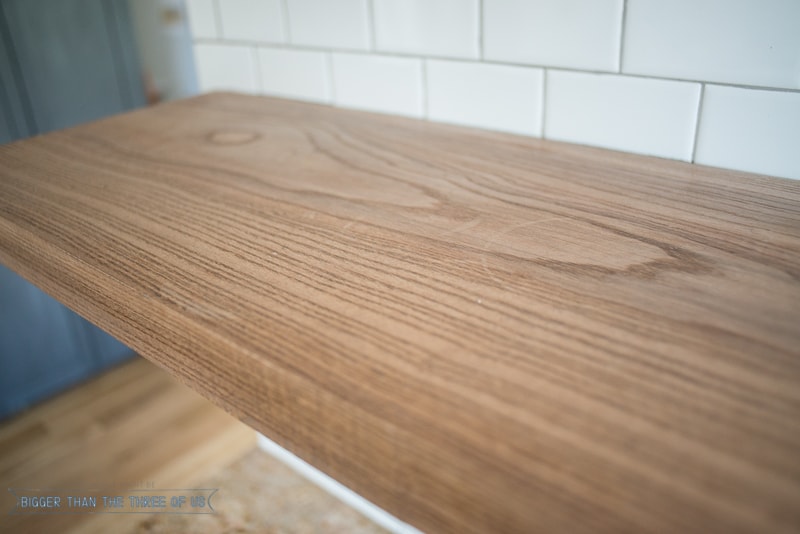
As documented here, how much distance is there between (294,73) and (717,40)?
57 cm

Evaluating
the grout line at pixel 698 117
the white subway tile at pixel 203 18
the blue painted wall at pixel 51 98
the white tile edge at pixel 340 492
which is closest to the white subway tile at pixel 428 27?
the grout line at pixel 698 117

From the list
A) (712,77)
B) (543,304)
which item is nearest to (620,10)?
(712,77)

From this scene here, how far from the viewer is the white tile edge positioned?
3.63ft

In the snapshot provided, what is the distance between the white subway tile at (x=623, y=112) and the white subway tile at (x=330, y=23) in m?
0.27

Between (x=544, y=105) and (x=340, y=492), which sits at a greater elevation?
(x=544, y=105)

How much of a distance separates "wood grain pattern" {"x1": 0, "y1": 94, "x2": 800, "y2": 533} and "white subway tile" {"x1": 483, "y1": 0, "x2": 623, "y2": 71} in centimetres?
9

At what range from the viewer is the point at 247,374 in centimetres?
33

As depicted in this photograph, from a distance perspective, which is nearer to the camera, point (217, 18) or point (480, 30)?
point (480, 30)

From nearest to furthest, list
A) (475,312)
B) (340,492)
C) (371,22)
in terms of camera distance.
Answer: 1. (475,312)
2. (371,22)
3. (340,492)

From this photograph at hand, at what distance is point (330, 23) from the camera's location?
2.66ft

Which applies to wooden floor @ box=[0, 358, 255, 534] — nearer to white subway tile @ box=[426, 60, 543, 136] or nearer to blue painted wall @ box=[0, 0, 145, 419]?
blue painted wall @ box=[0, 0, 145, 419]

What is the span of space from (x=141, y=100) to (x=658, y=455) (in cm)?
188

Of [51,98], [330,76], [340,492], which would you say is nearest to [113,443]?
[340,492]

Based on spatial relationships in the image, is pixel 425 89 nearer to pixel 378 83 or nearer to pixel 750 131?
pixel 378 83
